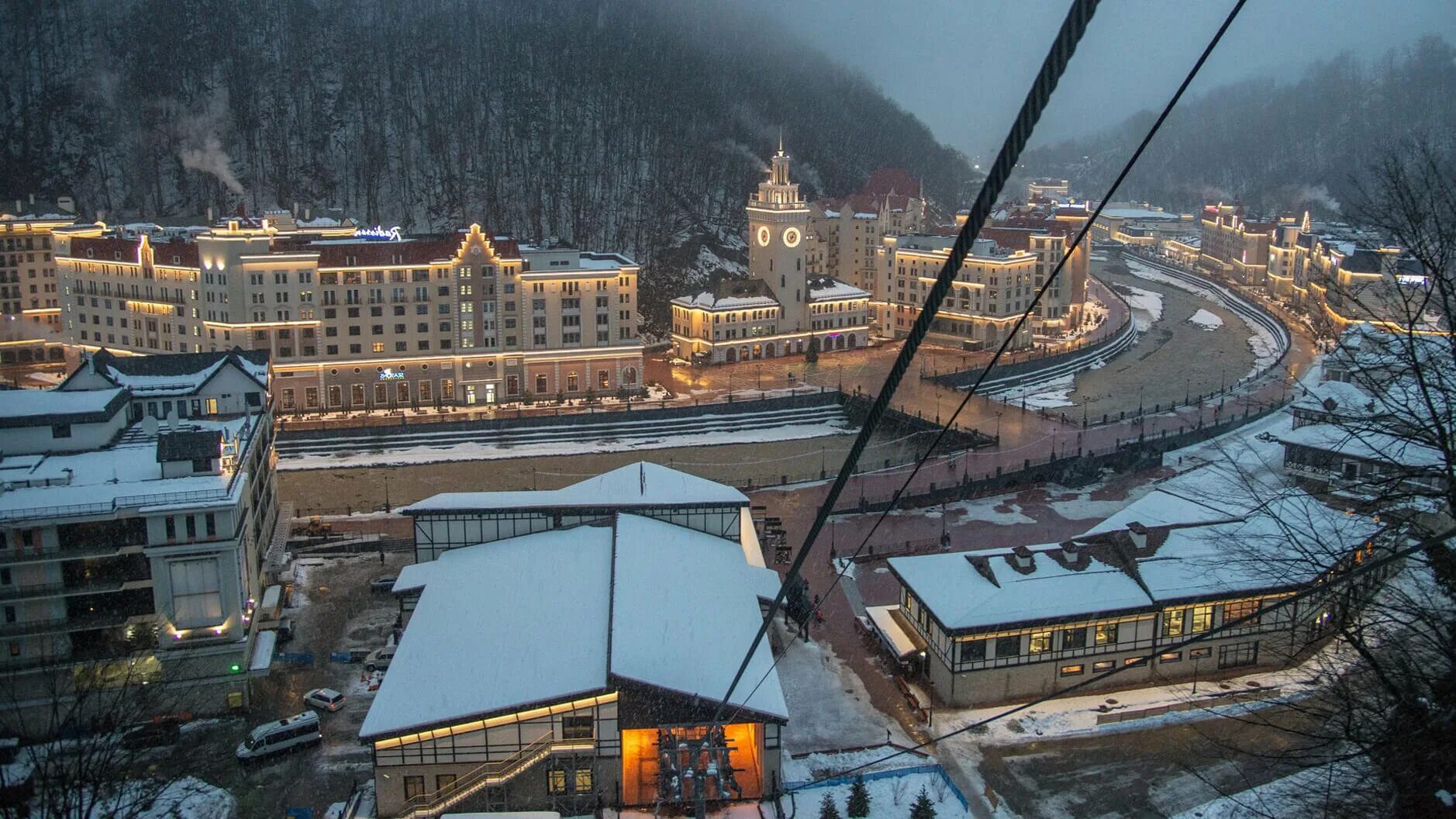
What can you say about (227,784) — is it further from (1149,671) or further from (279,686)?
(1149,671)

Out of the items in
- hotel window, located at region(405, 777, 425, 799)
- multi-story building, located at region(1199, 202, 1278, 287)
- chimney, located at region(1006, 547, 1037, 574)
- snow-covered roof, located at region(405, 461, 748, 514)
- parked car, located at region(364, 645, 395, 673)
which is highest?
multi-story building, located at region(1199, 202, 1278, 287)

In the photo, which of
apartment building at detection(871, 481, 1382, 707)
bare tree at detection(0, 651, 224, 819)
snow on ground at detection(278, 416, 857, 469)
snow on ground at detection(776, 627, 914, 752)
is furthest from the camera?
snow on ground at detection(278, 416, 857, 469)

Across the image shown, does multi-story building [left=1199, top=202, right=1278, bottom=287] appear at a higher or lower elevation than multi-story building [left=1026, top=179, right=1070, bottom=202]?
lower

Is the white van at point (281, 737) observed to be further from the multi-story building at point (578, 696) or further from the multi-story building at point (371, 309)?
the multi-story building at point (371, 309)

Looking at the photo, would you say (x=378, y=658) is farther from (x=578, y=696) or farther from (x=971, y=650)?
→ (x=971, y=650)

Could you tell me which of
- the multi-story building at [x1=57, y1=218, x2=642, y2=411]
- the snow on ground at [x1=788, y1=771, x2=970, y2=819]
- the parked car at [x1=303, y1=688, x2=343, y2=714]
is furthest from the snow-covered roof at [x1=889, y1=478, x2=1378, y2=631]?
the multi-story building at [x1=57, y1=218, x2=642, y2=411]

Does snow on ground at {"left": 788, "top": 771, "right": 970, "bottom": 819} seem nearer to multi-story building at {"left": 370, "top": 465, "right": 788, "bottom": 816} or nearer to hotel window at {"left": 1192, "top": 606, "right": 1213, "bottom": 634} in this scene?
multi-story building at {"left": 370, "top": 465, "right": 788, "bottom": 816}
